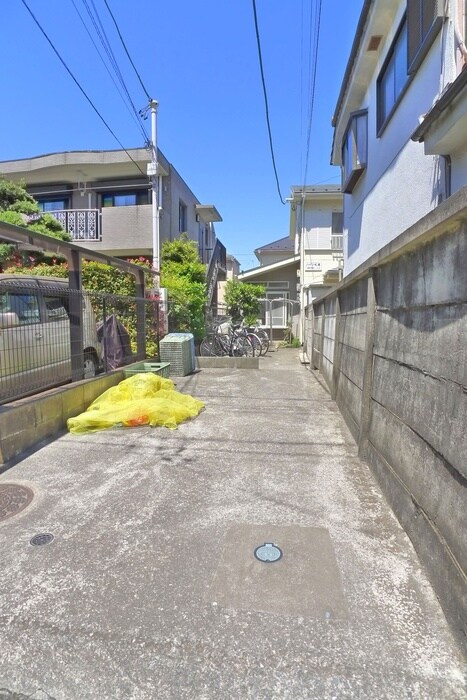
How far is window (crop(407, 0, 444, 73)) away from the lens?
3.77m

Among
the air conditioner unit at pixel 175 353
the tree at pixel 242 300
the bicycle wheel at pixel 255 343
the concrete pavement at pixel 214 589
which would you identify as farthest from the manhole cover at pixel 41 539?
the tree at pixel 242 300

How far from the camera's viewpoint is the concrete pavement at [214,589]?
61.3 inches

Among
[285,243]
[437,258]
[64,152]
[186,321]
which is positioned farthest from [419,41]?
[285,243]

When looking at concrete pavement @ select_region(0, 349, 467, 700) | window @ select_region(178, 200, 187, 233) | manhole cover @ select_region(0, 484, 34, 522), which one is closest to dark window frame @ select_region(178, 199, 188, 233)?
window @ select_region(178, 200, 187, 233)

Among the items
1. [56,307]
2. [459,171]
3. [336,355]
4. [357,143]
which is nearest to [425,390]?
[459,171]

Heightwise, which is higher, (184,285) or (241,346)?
(184,285)

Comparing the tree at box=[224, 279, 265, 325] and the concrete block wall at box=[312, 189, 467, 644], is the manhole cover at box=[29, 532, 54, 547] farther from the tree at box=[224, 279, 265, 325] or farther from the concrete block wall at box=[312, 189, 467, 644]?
the tree at box=[224, 279, 265, 325]

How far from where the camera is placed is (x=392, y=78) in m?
5.82

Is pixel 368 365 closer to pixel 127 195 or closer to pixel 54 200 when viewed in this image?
pixel 127 195

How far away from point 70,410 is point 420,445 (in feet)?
13.3

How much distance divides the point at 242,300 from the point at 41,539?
1281 cm

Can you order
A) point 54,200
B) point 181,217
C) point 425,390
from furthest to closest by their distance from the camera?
point 181,217 < point 54,200 < point 425,390

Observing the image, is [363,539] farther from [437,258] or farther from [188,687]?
[437,258]

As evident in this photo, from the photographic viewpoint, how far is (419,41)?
4.31 meters
